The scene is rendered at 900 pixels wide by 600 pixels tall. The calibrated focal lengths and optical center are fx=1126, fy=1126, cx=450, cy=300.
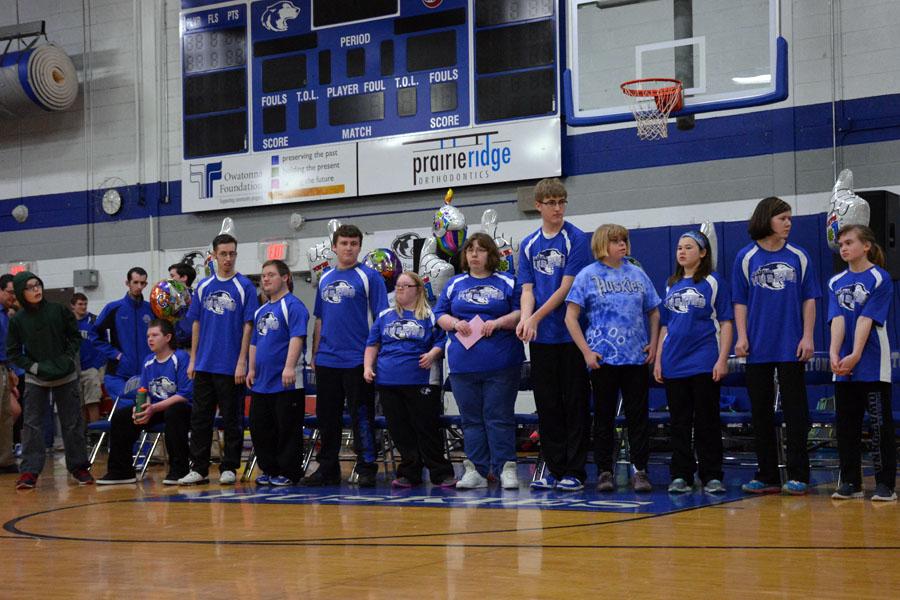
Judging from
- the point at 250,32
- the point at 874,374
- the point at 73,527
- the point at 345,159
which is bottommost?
the point at 73,527

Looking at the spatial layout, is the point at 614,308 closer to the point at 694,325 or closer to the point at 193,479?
the point at 694,325

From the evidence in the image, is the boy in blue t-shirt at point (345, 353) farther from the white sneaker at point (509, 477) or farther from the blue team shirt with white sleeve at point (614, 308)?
the blue team shirt with white sleeve at point (614, 308)

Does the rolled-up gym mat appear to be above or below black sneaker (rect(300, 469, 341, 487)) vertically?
above

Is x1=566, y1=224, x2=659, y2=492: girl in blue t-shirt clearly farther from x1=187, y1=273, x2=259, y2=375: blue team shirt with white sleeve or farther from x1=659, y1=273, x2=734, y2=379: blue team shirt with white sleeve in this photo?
x1=187, y1=273, x2=259, y2=375: blue team shirt with white sleeve

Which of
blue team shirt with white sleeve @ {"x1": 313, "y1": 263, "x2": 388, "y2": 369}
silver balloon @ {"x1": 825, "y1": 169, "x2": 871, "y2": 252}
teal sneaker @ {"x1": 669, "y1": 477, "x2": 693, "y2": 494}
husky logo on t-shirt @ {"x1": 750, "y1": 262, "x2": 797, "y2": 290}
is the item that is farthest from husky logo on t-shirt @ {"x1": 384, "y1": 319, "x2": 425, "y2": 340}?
silver balloon @ {"x1": 825, "y1": 169, "x2": 871, "y2": 252}

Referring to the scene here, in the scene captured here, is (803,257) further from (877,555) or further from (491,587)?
(491,587)

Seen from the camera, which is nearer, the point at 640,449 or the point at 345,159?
the point at 640,449

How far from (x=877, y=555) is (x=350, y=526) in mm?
2292

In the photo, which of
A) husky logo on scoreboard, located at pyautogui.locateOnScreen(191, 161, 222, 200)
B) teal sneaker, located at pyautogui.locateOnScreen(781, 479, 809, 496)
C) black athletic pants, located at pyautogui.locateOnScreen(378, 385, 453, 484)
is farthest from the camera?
husky logo on scoreboard, located at pyautogui.locateOnScreen(191, 161, 222, 200)

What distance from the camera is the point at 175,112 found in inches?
603

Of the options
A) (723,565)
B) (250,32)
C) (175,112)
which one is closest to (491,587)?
(723,565)

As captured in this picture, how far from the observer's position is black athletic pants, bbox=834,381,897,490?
5.99 metres

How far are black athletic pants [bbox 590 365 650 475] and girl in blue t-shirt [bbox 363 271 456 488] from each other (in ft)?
3.76

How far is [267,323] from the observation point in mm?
7770
